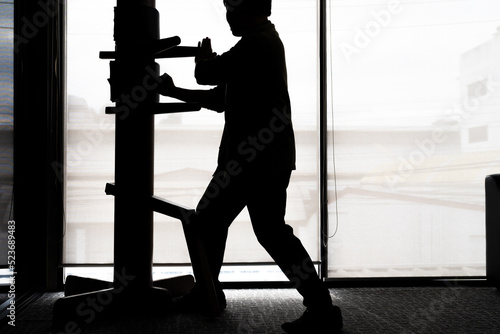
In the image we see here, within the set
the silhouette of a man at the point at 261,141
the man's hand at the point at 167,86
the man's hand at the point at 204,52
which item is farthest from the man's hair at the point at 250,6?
the man's hand at the point at 167,86

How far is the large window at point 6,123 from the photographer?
7.17ft

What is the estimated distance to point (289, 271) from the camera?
64.9 inches

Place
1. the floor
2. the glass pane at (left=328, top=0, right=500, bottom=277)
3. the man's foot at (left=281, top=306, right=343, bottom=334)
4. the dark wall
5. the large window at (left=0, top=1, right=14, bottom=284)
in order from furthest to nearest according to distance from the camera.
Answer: the glass pane at (left=328, top=0, right=500, bottom=277)
the dark wall
the large window at (left=0, top=1, right=14, bottom=284)
the floor
the man's foot at (left=281, top=306, right=343, bottom=334)

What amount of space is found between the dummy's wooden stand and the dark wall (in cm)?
54

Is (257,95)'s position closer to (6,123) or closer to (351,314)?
(351,314)

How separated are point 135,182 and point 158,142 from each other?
0.54m

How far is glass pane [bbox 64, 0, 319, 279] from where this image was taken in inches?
94.5

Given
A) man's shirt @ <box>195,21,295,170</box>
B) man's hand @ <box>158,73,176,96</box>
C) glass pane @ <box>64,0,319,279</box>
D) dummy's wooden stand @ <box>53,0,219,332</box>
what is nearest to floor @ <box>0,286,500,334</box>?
dummy's wooden stand @ <box>53,0,219,332</box>

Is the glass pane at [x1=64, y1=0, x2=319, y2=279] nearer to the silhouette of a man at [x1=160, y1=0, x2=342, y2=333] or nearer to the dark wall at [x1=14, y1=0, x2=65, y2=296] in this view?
the dark wall at [x1=14, y1=0, x2=65, y2=296]

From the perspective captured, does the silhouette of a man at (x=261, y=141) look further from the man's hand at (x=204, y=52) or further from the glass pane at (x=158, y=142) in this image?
the glass pane at (x=158, y=142)

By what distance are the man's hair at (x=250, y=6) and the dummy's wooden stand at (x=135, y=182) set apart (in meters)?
0.21

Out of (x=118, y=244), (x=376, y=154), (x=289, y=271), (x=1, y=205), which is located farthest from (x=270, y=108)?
(x=1, y=205)

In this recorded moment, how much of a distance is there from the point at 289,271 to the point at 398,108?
1.27 metres

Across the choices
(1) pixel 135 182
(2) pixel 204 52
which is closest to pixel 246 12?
(2) pixel 204 52
